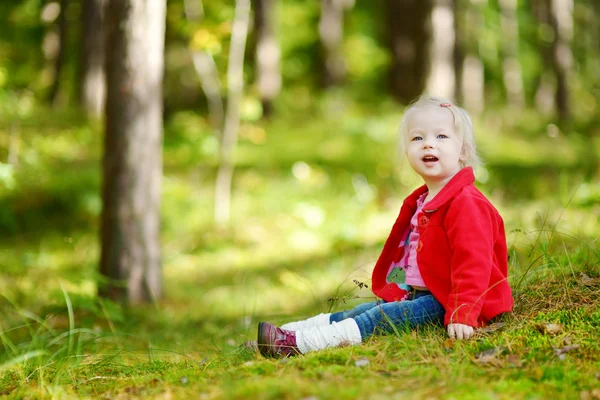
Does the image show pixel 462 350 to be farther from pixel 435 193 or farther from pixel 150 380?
pixel 150 380

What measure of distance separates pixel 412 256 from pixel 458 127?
2.41 feet

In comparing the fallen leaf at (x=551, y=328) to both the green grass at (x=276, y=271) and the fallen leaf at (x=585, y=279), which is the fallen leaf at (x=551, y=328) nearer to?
the green grass at (x=276, y=271)

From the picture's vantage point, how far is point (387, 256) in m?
3.61

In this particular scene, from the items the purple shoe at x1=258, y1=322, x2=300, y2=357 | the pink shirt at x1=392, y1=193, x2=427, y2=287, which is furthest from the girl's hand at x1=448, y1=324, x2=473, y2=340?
the purple shoe at x1=258, y1=322, x2=300, y2=357

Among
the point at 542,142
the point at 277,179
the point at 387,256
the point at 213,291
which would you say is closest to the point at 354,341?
the point at 387,256

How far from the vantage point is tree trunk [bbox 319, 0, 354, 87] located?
16.9 m

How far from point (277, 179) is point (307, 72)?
14.7m

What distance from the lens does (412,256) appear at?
11.3 ft

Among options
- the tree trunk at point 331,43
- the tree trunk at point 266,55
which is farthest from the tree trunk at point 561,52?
the tree trunk at point 266,55

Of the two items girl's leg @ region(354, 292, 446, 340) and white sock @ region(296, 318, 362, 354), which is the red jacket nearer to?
girl's leg @ region(354, 292, 446, 340)

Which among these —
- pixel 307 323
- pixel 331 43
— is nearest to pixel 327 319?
pixel 307 323

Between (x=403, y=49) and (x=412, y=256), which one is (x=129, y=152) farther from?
(x=403, y=49)

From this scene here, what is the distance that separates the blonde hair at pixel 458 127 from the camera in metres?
3.37

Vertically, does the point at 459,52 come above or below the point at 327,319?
above
